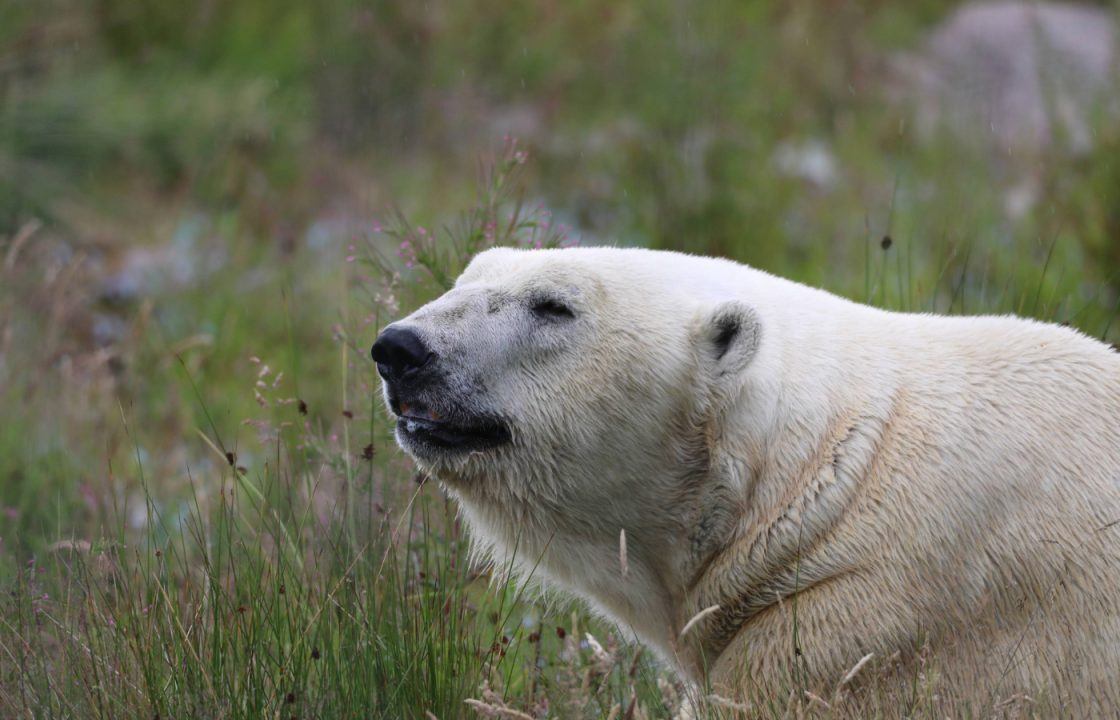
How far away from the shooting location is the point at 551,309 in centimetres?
283

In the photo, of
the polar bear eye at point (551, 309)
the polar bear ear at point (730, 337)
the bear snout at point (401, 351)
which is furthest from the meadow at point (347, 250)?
the polar bear ear at point (730, 337)

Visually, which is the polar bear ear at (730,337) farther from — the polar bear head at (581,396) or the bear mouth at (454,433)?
the bear mouth at (454,433)

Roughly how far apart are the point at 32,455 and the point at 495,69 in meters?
6.79

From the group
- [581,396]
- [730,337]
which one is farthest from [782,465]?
[581,396]

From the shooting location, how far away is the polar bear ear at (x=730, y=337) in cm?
268

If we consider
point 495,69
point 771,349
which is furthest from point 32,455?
point 495,69

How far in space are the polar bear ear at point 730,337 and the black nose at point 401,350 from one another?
0.56 m

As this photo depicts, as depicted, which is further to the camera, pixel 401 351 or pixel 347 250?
pixel 347 250

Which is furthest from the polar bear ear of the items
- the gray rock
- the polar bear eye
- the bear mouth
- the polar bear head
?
the gray rock

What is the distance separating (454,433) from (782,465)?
68cm

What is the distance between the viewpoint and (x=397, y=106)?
9.32m

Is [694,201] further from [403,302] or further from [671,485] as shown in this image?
[671,485]

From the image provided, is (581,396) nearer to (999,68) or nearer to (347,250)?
(347,250)

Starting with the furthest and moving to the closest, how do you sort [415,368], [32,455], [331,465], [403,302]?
[32,455], [403,302], [331,465], [415,368]
